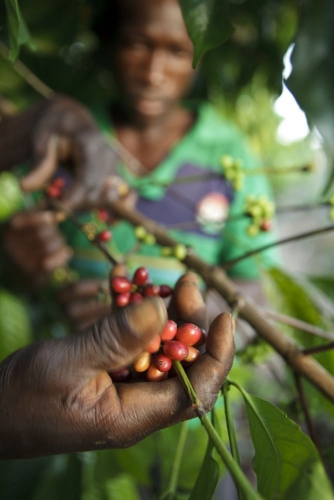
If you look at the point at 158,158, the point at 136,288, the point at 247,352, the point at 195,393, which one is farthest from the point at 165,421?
the point at 158,158

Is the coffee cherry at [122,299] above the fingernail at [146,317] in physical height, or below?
below

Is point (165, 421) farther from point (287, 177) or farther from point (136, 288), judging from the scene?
point (287, 177)

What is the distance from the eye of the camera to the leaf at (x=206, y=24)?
456 mm

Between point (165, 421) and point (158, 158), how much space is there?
1.03 m

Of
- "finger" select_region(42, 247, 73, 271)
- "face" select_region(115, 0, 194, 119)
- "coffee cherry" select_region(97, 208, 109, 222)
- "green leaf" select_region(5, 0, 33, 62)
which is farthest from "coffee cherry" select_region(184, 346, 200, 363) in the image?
"face" select_region(115, 0, 194, 119)

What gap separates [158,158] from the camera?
52.3 inches

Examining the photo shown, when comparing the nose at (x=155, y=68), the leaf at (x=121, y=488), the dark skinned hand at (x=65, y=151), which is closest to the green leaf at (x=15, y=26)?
the dark skinned hand at (x=65, y=151)

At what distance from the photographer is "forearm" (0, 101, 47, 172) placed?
0.84m

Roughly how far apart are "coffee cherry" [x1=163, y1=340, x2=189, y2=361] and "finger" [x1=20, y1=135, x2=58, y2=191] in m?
0.41

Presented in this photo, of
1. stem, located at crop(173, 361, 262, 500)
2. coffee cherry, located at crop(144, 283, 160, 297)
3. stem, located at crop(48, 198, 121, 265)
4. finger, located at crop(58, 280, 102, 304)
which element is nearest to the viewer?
stem, located at crop(173, 361, 262, 500)

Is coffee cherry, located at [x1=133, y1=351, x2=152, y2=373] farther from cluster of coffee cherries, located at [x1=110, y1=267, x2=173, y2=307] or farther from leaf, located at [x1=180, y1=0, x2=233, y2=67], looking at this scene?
leaf, located at [x1=180, y1=0, x2=233, y2=67]

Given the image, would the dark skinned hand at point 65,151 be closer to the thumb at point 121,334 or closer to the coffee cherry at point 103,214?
the coffee cherry at point 103,214

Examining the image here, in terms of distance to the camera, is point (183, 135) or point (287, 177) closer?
point (183, 135)

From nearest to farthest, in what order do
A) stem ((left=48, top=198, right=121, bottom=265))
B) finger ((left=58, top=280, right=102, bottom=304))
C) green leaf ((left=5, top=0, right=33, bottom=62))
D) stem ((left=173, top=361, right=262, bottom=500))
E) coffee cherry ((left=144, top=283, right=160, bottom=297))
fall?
stem ((left=173, top=361, right=262, bottom=500)) < green leaf ((left=5, top=0, right=33, bottom=62)) < coffee cherry ((left=144, top=283, right=160, bottom=297)) < stem ((left=48, top=198, right=121, bottom=265)) < finger ((left=58, top=280, right=102, bottom=304))
